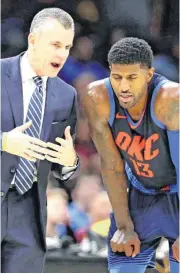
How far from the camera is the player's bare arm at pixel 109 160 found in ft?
11.2

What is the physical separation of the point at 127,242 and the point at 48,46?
83cm

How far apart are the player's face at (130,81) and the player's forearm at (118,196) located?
290 mm

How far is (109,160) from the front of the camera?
346 cm

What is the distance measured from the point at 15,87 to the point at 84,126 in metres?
0.36

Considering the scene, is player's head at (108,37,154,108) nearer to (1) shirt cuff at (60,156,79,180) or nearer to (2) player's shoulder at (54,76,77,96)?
(2) player's shoulder at (54,76,77,96)

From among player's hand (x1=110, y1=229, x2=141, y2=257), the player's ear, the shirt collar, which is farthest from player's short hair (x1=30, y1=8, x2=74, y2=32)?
player's hand (x1=110, y1=229, x2=141, y2=257)

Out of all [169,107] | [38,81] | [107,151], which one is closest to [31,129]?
[38,81]

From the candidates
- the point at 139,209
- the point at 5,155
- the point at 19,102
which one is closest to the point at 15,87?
the point at 19,102

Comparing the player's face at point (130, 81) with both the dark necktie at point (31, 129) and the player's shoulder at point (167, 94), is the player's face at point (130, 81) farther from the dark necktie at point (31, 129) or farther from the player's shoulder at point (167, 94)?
the dark necktie at point (31, 129)

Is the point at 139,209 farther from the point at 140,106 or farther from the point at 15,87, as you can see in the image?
the point at 15,87

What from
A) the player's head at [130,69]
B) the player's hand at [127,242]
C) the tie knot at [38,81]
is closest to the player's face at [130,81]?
the player's head at [130,69]

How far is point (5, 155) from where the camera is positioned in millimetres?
3344

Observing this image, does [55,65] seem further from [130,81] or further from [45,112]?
[130,81]

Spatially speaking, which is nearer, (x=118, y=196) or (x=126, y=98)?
(x=126, y=98)
